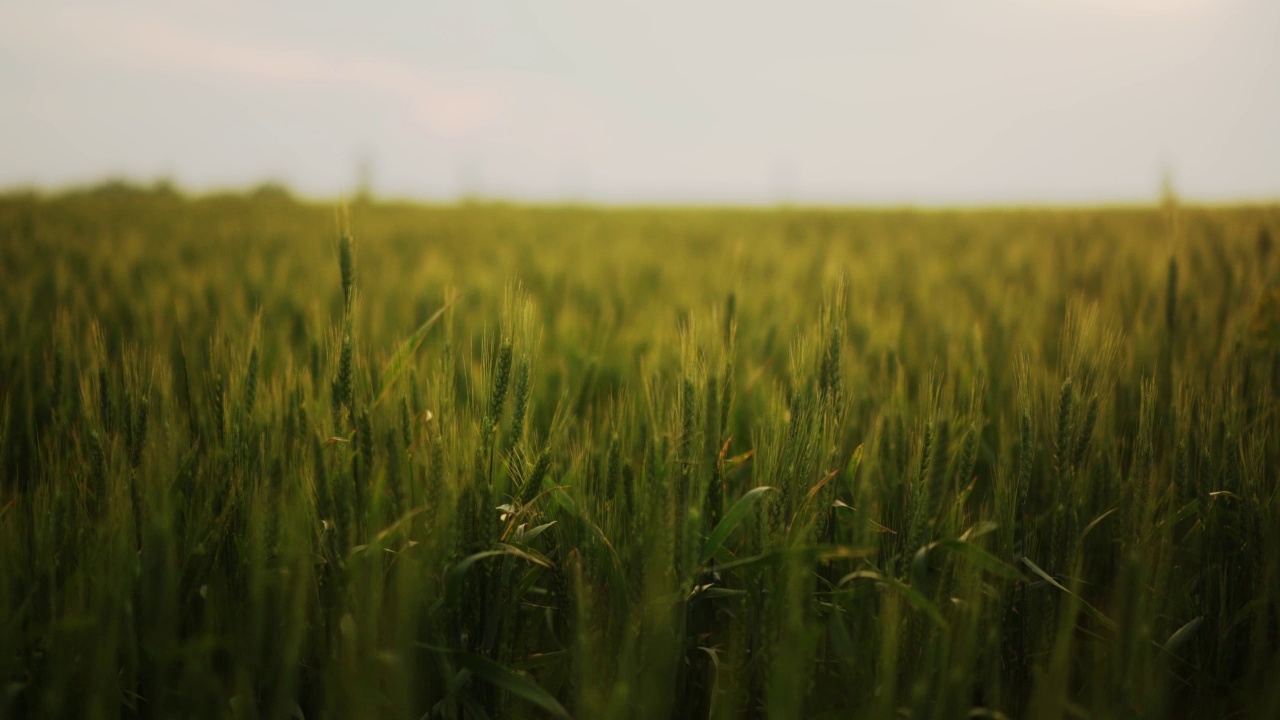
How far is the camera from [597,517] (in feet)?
3.71

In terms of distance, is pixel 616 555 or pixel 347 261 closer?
pixel 616 555

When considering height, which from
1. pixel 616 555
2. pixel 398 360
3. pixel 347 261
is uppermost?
pixel 347 261

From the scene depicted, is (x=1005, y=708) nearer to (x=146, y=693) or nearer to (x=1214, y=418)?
(x=1214, y=418)

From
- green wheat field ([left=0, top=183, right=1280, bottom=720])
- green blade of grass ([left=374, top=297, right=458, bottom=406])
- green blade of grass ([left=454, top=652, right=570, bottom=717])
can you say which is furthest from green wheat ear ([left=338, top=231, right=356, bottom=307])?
green blade of grass ([left=454, top=652, right=570, bottom=717])

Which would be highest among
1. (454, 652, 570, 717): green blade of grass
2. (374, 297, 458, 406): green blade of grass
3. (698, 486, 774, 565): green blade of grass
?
(374, 297, 458, 406): green blade of grass

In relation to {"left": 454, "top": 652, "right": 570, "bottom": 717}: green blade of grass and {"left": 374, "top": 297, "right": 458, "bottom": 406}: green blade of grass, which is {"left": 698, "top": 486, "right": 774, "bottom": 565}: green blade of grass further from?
{"left": 374, "top": 297, "right": 458, "bottom": 406}: green blade of grass

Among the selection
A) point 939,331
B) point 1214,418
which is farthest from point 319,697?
point 939,331

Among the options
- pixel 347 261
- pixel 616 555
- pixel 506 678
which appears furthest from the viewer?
pixel 347 261

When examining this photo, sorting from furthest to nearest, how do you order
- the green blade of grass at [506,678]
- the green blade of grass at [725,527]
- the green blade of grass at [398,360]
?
the green blade of grass at [398,360] → the green blade of grass at [725,527] → the green blade of grass at [506,678]

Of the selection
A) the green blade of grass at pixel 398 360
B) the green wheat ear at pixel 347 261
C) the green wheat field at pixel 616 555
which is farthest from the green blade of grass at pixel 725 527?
the green wheat ear at pixel 347 261

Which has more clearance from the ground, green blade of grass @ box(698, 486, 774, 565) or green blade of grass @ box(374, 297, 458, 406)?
green blade of grass @ box(374, 297, 458, 406)

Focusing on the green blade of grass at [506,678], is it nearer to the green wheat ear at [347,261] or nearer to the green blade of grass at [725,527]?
the green blade of grass at [725,527]

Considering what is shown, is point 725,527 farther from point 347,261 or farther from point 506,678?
point 347,261

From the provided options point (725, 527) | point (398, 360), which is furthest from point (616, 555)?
point (398, 360)
